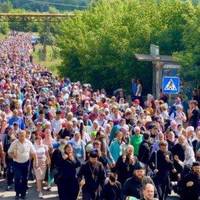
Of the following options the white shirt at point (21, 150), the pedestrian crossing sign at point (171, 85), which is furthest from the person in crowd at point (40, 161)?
the pedestrian crossing sign at point (171, 85)

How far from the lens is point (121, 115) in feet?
82.1

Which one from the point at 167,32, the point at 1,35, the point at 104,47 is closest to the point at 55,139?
the point at 167,32

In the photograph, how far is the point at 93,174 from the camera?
17.6 m

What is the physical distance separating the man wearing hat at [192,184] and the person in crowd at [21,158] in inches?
145

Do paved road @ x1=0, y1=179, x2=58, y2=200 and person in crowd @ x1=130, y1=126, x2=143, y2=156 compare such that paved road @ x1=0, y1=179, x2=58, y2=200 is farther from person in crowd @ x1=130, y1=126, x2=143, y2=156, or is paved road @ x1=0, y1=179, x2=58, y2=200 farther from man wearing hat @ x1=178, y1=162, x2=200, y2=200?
man wearing hat @ x1=178, y1=162, x2=200, y2=200

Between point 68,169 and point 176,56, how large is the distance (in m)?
19.4

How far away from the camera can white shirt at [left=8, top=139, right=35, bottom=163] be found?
63.7ft

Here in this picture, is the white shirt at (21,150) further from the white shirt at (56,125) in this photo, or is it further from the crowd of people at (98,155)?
the white shirt at (56,125)

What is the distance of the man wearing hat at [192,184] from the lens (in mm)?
17156

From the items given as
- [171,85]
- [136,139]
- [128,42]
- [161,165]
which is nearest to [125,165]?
[161,165]

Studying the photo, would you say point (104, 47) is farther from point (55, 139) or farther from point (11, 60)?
point (11, 60)

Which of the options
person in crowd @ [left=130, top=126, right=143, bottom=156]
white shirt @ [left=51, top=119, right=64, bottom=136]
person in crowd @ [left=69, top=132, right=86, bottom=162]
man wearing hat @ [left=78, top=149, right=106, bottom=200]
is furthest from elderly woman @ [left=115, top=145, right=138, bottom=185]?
white shirt @ [left=51, top=119, right=64, bottom=136]

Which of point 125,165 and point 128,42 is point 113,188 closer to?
point 125,165

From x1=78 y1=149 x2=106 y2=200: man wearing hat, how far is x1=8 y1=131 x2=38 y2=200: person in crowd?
2.06 meters
